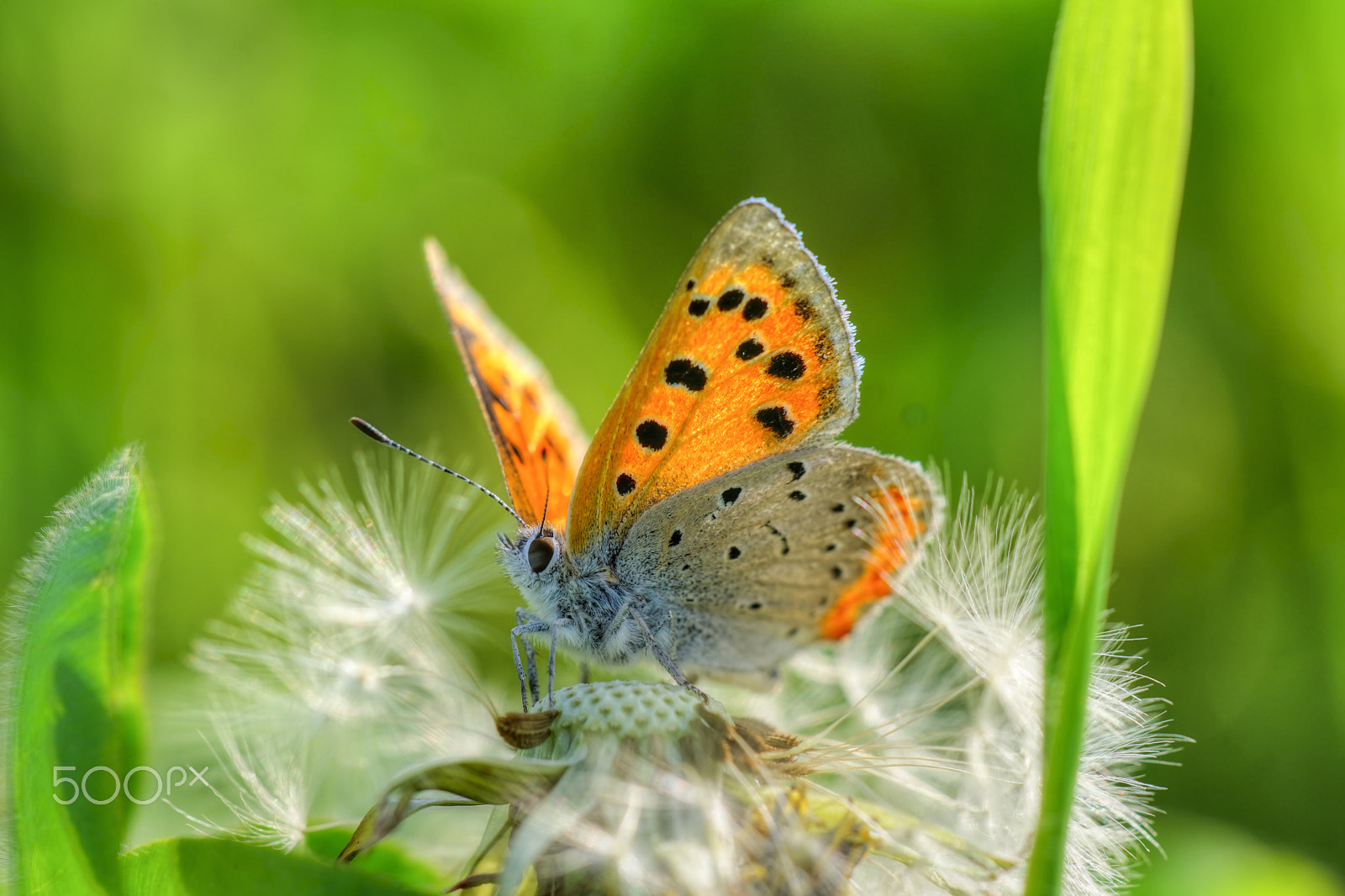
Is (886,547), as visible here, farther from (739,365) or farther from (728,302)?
(728,302)

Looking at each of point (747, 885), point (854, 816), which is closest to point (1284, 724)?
point (854, 816)

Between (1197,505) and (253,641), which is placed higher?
(1197,505)

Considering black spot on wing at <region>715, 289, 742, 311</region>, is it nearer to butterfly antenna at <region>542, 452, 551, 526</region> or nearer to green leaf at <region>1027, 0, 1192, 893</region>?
butterfly antenna at <region>542, 452, 551, 526</region>

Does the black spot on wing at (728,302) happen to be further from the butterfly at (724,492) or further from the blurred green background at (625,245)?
the blurred green background at (625,245)

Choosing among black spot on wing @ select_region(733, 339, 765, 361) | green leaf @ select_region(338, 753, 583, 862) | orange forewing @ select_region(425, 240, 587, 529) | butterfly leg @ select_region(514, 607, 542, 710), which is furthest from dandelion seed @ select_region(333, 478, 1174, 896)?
orange forewing @ select_region(425, 240, 587, 529)

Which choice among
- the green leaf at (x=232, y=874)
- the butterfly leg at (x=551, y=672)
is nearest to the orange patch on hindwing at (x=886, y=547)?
the butterfly leg at (x=551, y=672)

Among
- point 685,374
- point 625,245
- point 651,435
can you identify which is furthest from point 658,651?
point 625,245

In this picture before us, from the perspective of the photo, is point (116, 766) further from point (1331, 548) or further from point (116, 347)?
point (1331, 548)
